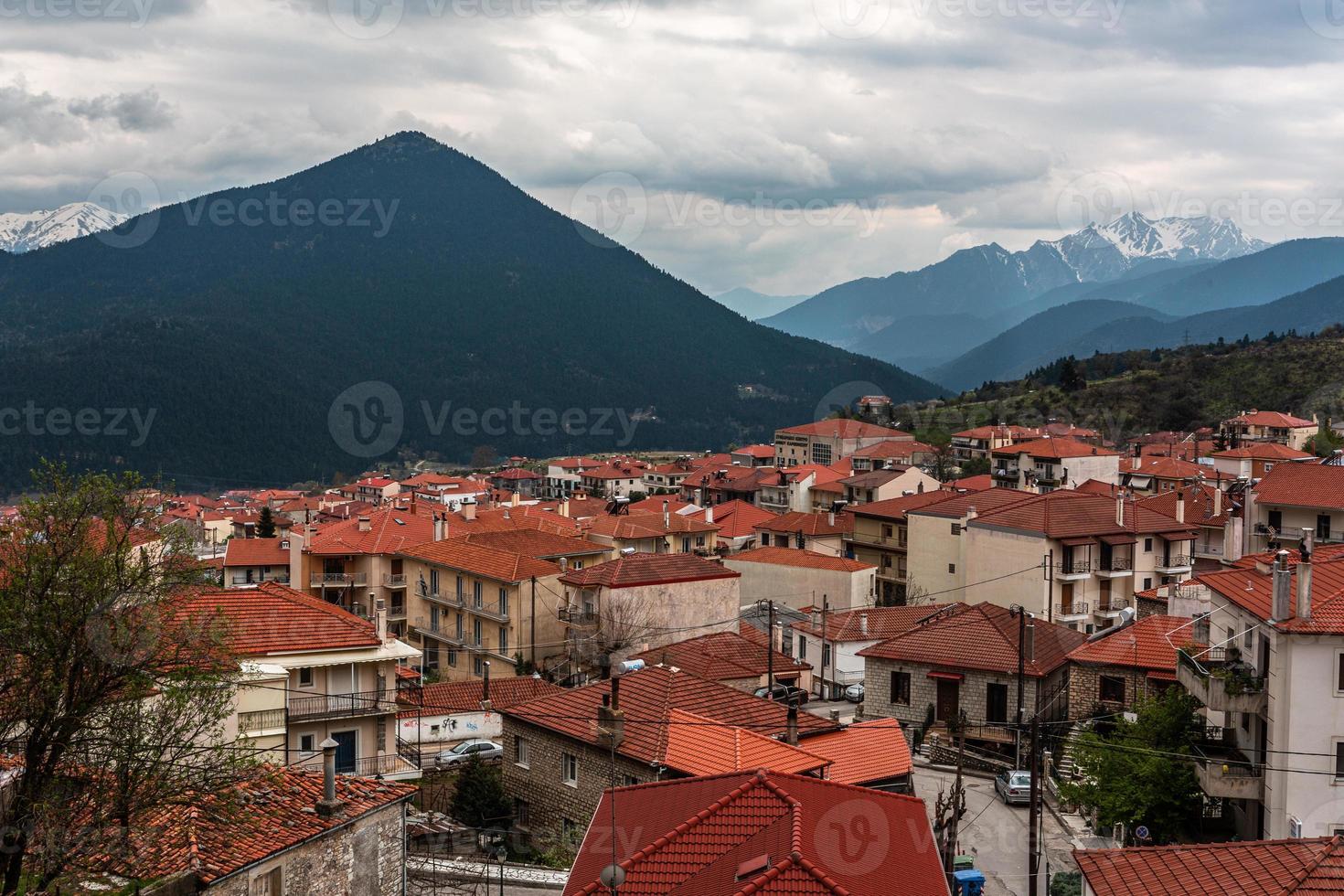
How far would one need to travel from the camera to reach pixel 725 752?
55.6ft

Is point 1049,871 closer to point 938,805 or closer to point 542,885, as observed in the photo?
point 938,805

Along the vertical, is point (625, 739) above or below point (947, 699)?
above

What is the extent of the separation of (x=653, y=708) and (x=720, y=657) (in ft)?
25.0

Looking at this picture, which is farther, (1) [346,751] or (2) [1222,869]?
(1) [346,751]

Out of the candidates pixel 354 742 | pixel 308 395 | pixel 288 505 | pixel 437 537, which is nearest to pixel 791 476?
pixel 437 537

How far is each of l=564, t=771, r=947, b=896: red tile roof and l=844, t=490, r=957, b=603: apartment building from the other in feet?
112

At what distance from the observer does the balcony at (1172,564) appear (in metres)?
41.1

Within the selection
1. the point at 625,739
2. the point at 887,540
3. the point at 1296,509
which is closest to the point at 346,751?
the point at 625,739

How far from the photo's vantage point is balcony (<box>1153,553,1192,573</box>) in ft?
135

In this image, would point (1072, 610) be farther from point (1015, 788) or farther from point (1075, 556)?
point (1015, 788)

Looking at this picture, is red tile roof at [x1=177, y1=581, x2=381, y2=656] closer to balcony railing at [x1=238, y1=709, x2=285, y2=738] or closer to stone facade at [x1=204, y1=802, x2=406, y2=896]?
balcony railing at [x1=238, y1=709, x2=285, y2=738]

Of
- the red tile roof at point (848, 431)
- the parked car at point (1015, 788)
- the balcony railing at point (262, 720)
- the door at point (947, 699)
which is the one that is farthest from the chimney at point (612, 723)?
the red tile roof at point (848, 431)

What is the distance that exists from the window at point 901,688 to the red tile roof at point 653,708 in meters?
7.29

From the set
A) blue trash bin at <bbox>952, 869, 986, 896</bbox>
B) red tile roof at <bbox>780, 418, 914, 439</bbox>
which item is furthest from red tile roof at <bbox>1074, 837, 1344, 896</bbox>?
→ red tile roof at <bbox>780, 418, 914, 439</bbox>
